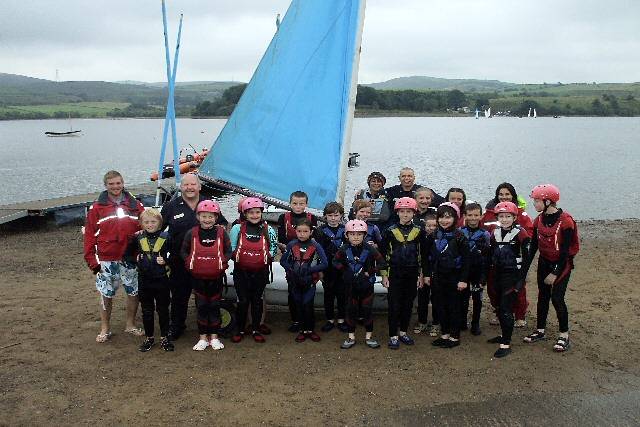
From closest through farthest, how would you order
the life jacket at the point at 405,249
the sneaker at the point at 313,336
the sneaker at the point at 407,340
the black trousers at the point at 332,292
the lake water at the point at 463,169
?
the life jacket at the point at 405,249 < the sneaker at the point at 407,340 < the sneaker at the point at 313,336 < the black trousers at the point at 332,292 < the lake water at the point at 463,169

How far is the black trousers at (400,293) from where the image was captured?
6074mm

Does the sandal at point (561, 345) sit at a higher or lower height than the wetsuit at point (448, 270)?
lower

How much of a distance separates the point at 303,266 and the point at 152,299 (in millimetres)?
1704

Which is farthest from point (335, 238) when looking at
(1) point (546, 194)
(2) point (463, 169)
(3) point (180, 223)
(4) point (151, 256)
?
(2) point (463, 169)

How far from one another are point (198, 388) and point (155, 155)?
4829 centimetres

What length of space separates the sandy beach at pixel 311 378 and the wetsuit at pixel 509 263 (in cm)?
54

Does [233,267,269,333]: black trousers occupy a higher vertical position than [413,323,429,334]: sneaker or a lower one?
higher

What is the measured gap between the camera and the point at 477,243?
6.01m

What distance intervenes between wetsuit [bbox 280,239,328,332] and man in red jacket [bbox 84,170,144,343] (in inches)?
68.3

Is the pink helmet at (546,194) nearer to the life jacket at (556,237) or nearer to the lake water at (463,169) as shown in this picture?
the life jacket at (556,237)

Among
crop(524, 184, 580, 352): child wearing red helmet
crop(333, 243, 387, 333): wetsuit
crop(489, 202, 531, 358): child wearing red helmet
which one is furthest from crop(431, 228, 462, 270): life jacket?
crop(524, 184, 580, 352): child wearing red helmet

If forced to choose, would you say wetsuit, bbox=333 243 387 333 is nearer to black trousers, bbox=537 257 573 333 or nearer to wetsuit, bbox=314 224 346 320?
wetsuit, bbox=314 224 346 320

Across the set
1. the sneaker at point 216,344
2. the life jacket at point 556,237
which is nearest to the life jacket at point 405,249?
the life jacket at point 556,237

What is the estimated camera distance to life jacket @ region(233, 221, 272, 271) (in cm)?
608
